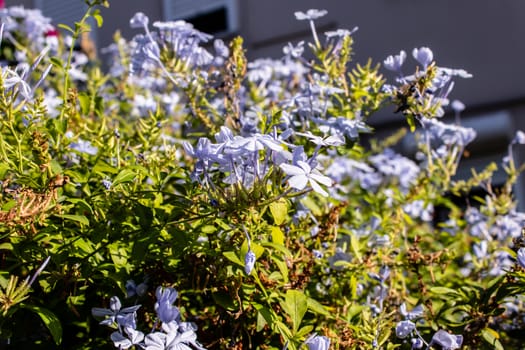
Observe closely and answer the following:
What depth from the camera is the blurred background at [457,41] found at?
515cm

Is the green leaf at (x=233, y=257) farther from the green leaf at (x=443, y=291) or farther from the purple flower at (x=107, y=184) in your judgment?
the green leaf at (x=443, y=291)

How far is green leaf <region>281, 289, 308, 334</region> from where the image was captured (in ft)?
4.33

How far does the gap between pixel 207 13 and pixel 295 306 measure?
19.7 feet

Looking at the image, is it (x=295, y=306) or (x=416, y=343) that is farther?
(x=416, y=343)

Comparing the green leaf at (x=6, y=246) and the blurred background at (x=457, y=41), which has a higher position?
the green leaf at (x=6, y=246)

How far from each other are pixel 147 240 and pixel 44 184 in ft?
0.78

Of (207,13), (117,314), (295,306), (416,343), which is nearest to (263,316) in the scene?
(295,306)

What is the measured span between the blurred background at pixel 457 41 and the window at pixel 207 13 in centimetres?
45

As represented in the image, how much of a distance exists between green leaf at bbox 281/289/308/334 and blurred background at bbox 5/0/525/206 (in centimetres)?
381

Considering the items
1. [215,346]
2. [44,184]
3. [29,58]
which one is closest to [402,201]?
[215,346]

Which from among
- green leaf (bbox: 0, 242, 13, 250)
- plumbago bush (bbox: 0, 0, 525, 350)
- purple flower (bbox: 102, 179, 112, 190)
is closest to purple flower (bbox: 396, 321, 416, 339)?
plumbago bush (bbox: 0, 0, 525, 350)

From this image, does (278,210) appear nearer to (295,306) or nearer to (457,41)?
(295,306)

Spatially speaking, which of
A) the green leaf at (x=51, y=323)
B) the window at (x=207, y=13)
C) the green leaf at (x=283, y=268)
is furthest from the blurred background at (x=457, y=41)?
the green leaf at (x=51, y=323)

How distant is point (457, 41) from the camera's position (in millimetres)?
5277
